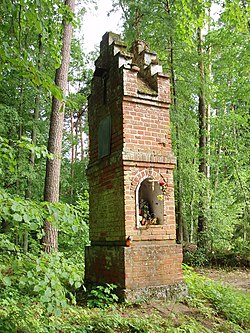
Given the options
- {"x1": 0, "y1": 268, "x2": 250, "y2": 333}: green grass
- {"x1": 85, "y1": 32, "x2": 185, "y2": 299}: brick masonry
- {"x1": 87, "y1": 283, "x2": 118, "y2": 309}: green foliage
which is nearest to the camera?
{"x1": 0, "y1": 268, "x2": 250, "y2": 333}: green grass

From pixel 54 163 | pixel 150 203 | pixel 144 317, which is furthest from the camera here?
pixel 54 163

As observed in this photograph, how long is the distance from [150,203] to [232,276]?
446 cm

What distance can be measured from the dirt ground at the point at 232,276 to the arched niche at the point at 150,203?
302 cm

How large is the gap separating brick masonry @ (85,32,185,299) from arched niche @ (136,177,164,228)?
0.07 meters

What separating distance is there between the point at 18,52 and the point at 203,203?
398 inches

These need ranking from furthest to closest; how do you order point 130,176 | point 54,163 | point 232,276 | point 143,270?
point 232,276 < point 54,163 < point 130,176 < point 143,270

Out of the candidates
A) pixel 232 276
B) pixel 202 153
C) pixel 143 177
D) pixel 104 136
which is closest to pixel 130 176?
pixel 143 177

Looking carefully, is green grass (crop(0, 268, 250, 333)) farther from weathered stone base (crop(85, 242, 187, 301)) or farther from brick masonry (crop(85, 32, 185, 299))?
brick masonry (crop(85, 32, 185, 299))

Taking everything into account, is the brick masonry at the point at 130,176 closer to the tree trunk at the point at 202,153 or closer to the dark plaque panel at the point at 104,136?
the dark plaque panel at the point at 104,136

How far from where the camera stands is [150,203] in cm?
610

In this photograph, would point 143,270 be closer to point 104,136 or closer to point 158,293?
point 158,293

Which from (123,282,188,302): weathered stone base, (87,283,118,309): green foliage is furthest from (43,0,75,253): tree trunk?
(123,282,188,302): weathered stone base

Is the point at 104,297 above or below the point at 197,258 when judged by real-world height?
above

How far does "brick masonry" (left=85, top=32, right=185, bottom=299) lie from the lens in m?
5.32
